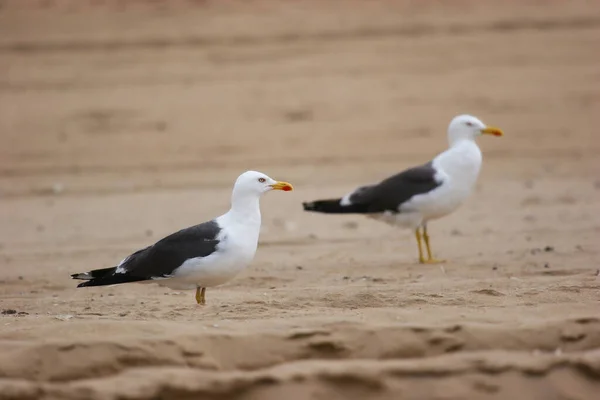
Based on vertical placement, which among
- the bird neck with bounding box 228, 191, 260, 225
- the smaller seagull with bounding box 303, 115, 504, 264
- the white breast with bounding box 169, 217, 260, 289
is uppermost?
the smaller seagull with bounding box 303, 115, 504, 264

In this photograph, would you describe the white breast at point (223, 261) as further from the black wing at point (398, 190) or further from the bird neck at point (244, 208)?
the black wing at point (398, 190)

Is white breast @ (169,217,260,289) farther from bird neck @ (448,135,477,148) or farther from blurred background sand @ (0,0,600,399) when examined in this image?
bird neck @ (448,135,477,148)

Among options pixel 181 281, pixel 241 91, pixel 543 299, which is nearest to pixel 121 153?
pixel 241 91

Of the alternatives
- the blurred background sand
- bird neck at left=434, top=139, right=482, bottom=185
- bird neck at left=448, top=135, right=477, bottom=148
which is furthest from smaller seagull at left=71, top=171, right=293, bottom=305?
bird neck at left=448, top=135, right=477, bottom=148

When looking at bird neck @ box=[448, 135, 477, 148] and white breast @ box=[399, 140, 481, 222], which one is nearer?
white breast @ box=[399, 140, 481, 222]

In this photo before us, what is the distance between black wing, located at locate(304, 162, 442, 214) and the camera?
30.8 feet

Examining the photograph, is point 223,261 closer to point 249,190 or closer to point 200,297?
point 200,297

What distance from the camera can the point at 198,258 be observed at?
22.5 ft

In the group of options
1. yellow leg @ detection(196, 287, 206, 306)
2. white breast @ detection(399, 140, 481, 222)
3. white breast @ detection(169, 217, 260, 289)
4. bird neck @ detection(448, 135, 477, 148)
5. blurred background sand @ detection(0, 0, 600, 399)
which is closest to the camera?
blurred background sand @ detection(0, 0, 600, 399)

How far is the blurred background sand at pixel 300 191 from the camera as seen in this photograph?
5.34 metres

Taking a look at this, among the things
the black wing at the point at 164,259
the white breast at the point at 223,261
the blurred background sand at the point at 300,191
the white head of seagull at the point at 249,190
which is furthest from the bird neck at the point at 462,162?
the black wing at the point at 164,259

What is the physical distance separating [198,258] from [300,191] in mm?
6235

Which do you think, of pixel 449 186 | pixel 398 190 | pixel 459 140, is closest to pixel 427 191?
pixel 449 186

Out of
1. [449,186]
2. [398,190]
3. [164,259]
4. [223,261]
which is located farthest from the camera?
[398,190]
